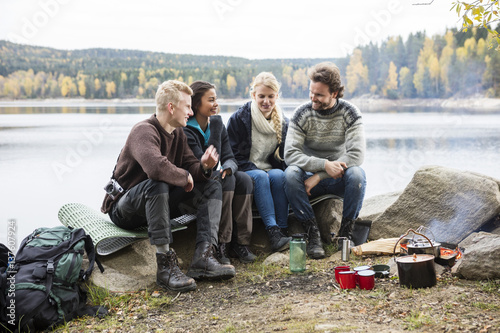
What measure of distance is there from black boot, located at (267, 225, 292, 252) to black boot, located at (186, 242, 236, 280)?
0.70 metres

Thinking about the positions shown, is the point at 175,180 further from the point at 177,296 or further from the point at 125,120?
the point at 125,120

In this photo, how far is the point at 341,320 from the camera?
8.91 feet

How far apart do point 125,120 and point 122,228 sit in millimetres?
32682

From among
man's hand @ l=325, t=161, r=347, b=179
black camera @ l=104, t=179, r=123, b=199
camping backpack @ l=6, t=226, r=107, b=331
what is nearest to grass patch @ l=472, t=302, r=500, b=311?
man's hand @ l=325, t=161, r=347, b=179

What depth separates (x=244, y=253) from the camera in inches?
169

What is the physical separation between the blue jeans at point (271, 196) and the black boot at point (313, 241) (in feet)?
0.76

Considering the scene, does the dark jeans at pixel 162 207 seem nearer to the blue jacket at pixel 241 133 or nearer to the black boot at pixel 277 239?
the black boot at pixel 277 239

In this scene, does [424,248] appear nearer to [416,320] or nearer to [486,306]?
[486,306]

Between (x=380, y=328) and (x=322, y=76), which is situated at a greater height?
(x=322, y=76)

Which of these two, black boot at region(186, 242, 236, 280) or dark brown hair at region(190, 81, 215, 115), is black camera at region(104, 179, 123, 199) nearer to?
black boot at region(186, 242, 236, 280)

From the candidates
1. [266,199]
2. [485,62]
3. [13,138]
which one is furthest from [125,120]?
[266,199]

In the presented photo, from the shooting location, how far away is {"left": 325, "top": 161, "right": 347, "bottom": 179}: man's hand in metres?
4.31

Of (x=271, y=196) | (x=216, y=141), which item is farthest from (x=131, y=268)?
(x=271, y=196)

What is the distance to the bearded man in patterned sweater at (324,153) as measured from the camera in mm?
4352
